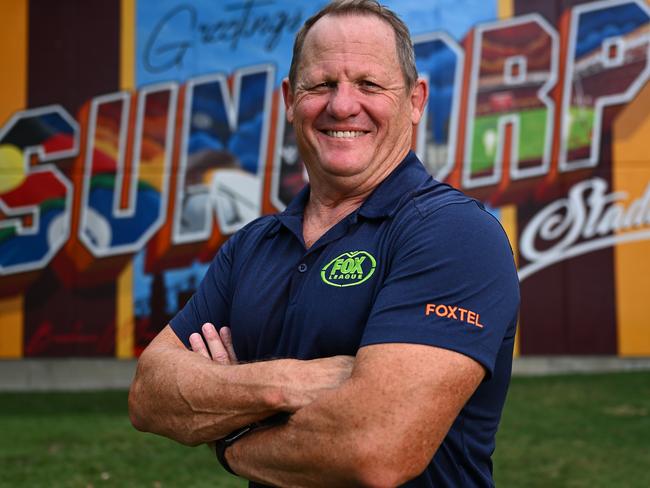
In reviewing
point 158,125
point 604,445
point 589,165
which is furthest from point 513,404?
point 158,125

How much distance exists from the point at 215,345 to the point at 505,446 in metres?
4.61

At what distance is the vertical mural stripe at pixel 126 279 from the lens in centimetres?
1013

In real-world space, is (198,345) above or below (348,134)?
below

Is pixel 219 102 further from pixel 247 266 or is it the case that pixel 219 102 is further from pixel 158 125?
pixel 247 266

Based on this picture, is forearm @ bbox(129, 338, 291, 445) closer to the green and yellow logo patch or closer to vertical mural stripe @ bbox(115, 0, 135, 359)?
the green and yellow logo patch

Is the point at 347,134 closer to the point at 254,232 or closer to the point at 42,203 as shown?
the point at 254,232

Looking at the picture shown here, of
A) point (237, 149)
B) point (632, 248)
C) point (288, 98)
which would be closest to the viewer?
point (288, 98)

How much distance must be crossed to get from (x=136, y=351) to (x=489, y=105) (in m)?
4.81

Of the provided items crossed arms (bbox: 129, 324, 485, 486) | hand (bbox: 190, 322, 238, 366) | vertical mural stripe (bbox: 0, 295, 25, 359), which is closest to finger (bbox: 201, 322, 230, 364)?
hand (bbox: 190, 322, 238, 366)

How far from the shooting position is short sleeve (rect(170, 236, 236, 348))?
2.34 metres

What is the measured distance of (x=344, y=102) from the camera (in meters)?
2.07

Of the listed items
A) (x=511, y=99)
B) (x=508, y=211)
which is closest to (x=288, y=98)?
(x=508, y=211)

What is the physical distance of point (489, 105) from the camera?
32.5ft
